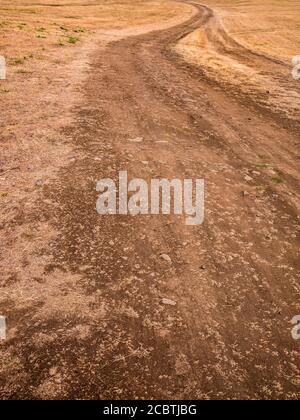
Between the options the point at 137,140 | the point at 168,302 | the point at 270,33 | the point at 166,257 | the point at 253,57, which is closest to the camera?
the point at 168,302

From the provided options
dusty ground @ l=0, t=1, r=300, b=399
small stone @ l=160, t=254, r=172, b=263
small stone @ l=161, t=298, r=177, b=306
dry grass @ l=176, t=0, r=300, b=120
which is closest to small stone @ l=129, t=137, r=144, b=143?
dusty ground @ l=0, t=1, r=300, b=399

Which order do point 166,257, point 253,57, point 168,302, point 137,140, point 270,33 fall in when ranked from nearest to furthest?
point 168,302 < point 166,257 < point 137,140 < point 253,57 < point 270,33

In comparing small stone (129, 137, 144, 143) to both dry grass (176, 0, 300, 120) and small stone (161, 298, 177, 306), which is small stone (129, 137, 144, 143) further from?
dry grass (176, 0, 300, 120)

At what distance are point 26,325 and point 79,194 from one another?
2981mm

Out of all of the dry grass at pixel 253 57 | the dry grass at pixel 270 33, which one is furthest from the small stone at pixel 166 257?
the dry grass at pixel 270 33

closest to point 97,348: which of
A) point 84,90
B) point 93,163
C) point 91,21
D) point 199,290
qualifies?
point 199,290

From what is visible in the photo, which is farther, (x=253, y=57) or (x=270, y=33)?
(x=270, y=33)

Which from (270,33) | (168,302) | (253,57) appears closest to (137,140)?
(168,302)

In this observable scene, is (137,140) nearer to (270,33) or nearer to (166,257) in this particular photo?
(166,257)

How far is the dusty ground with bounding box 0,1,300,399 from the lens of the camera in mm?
4168

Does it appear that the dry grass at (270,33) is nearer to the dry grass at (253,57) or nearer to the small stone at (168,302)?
the dry grass at (253,57)

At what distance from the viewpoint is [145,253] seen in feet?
19.1

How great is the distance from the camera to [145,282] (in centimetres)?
529

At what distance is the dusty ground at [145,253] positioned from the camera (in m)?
4.17
